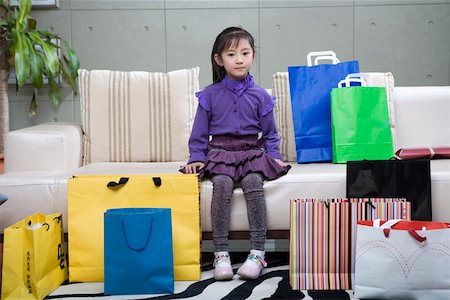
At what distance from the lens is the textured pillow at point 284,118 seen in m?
2.79

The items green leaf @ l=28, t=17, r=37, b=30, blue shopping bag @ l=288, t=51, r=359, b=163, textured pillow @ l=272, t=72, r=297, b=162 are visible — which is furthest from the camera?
green leaf @ l=28, t=17, r=37, b=30

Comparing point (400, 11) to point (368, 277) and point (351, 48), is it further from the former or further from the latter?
point (368, 277)

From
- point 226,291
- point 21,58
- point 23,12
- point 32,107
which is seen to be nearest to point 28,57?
point 21,58

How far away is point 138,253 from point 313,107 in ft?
3.55

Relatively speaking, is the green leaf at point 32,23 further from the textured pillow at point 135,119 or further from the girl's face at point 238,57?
the girl's face at point 238,57

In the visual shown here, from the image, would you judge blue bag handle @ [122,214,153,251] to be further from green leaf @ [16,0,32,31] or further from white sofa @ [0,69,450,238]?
green leaf @ [16,0,32,31]

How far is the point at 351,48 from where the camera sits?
3.55 meters

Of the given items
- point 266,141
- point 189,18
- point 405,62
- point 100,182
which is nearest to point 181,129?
point 266,141

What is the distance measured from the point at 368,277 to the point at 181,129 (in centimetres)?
129

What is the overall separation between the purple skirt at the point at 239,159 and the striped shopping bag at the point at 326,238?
0.88 feet

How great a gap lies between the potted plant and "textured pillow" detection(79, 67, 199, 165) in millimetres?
493

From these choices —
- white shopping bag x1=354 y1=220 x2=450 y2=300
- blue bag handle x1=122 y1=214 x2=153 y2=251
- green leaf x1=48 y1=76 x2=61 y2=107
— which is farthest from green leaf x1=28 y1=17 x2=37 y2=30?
white shopping bag x1=354 y1=220 x2=450 y2=300

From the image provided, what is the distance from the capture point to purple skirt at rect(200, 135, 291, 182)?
226 cm

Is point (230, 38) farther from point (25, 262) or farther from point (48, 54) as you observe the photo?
point (48, 54)
